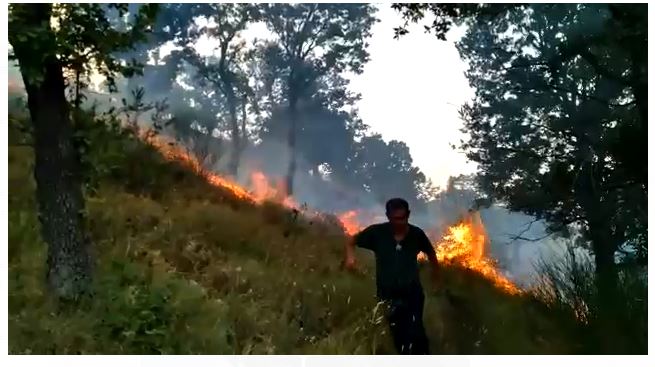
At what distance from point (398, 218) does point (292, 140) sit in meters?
0.64

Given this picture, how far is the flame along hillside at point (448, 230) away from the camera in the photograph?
129 inches

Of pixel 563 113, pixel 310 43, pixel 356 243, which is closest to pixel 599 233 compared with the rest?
pixel 563 113

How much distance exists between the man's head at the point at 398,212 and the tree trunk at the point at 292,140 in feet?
1.56

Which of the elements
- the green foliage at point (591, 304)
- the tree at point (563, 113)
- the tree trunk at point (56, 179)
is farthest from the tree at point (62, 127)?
the green foliage at point (591, 304)

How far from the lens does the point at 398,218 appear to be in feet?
10.6

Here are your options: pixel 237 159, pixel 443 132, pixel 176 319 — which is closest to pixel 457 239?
pixel 443 132

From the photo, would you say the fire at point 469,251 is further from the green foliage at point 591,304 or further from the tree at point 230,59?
the tree at point 230,59

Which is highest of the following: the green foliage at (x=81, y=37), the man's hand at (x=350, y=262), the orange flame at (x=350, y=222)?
the green foliage at (x=81, y=37)

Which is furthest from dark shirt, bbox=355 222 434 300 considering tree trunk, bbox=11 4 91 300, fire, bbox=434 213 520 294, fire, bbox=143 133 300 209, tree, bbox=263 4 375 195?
tree trunk, bbox=11 4 91 300

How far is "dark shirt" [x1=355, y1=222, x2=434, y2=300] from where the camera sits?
3.23 metres

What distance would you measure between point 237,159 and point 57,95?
870mm

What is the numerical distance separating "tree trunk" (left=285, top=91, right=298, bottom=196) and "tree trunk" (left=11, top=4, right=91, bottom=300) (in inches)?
38.1

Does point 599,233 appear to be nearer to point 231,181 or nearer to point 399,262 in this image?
point 399,262

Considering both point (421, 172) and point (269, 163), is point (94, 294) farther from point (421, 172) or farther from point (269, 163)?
point (421, 172)
